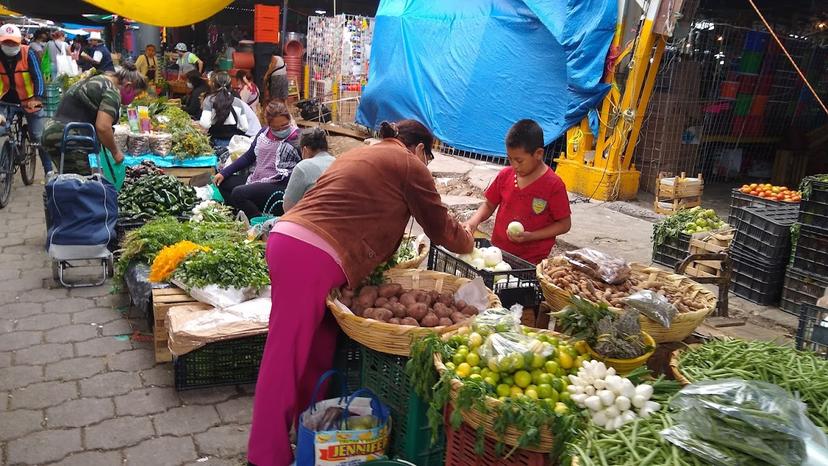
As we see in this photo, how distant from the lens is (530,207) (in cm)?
454

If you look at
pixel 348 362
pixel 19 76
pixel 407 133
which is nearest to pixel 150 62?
pixel 19 76

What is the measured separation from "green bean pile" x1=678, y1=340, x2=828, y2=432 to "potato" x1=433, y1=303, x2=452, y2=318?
3.53 ft

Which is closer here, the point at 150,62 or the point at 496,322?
the point at 496,322

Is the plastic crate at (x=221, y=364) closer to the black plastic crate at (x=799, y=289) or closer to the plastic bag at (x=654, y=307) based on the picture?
the plastic bag at (x=654, y=307)

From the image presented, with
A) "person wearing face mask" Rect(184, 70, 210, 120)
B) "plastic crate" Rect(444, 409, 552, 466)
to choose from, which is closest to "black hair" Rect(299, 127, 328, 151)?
"plastic crate" Rect(444, 409, 552, 466)

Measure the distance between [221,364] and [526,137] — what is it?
2589mm

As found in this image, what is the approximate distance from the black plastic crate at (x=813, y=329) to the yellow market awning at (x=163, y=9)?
446cm

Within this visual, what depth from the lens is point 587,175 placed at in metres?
10.5

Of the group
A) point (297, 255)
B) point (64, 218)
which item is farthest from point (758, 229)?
point (64, 218)

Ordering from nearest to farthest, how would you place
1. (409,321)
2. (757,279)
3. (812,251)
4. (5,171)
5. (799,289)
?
1. (409,321)
2. (812,251)
3. (799,289)
4. (757,279)
5. (5,171)

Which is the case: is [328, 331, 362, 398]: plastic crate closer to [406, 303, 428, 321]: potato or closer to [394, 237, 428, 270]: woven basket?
[406, 303, 428, 321]: potato

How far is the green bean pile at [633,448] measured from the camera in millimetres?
2090

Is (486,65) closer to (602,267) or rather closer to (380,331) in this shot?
(602,267)

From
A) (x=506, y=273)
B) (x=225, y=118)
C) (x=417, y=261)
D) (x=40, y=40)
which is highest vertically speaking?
(x=40, y=40)
